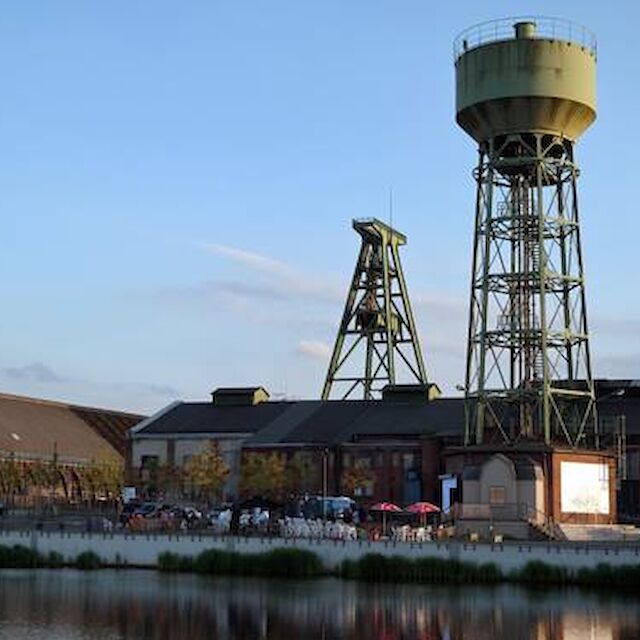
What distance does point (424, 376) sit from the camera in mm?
113000

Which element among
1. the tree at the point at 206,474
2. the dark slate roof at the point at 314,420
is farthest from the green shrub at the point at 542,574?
the tree at the point at 206,474

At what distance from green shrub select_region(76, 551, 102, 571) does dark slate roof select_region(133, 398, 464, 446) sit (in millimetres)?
27322

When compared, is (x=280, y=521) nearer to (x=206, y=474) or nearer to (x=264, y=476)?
(x=264, y=476)

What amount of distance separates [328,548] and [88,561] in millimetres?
11821

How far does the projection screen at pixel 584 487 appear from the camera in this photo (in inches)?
2734

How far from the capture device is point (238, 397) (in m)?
98.2

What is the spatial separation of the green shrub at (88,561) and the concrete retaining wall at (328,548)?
0.95ft

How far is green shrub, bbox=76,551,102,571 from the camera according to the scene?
6172 cm

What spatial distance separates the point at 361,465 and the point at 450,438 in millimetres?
6249

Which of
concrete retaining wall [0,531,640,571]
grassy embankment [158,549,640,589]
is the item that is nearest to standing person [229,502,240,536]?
concrete retaining wall [0,531,640,571]

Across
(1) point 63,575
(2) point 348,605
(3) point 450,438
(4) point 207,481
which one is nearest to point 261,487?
(4) point 207,481

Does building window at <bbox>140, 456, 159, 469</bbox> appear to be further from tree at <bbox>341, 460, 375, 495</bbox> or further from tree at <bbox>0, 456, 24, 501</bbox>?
tree at <bbox>341, 460, 375, 495</bbox>

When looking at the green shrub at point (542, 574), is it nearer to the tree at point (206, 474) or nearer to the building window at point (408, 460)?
the building window at point (408, 460)

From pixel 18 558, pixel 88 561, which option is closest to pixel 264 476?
pixel 88 561
